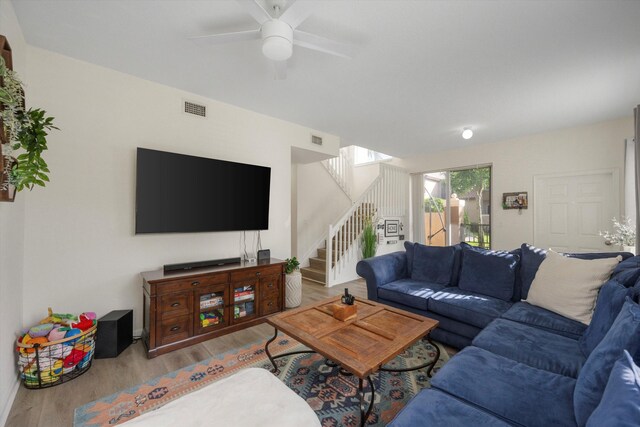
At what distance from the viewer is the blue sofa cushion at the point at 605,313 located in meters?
1.38

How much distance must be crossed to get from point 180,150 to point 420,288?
3.08m

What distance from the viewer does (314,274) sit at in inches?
193

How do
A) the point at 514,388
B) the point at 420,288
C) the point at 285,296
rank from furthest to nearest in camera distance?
the point at 285,296 < the point at 420,288 < the point at 514,388

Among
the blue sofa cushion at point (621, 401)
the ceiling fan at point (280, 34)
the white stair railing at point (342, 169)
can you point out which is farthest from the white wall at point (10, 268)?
the white stair railing at point (342, 169)

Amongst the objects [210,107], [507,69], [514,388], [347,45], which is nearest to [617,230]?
[507,69]

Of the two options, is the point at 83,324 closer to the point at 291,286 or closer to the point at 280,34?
the point at 291,286

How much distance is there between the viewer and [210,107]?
314 centimetres

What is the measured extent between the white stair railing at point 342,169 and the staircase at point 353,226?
3.88 ft

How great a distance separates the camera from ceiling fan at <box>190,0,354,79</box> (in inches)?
61.0

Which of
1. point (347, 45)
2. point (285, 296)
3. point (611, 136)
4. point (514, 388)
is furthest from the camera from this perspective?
point (611, 136)

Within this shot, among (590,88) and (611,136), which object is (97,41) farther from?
(611,136)

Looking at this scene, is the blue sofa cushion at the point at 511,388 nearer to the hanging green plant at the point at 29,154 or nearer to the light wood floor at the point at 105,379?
the light wood floor at the point at 105,379

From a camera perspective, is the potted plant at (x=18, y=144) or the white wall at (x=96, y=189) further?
the white wall at (x=96, y=189)

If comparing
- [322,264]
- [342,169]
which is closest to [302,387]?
[322,264]
